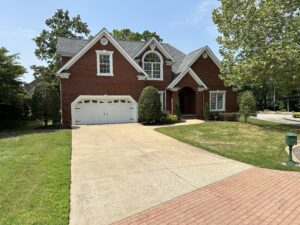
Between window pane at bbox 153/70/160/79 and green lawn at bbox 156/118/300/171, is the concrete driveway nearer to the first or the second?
green lawn at bbox 156/118/300/171

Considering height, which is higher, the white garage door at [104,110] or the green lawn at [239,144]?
the white garage door at [104,110]

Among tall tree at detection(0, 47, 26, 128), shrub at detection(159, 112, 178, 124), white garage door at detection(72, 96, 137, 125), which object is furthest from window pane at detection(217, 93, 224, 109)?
tall tree at detection(0, 47, 26, 128)

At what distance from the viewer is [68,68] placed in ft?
66.8

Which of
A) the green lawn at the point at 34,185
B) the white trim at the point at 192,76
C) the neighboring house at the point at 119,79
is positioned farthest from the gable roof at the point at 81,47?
the green lawn at the point at 34,185

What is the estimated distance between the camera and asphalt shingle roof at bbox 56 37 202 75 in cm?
2217

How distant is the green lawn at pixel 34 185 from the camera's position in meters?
4.68

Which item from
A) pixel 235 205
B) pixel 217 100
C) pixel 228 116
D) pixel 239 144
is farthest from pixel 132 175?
pixel 217 100

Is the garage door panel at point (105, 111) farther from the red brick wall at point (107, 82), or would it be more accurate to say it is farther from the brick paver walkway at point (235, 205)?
the brick paver walkway at point (235, 205)

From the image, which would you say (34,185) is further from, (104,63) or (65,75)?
(104,63)

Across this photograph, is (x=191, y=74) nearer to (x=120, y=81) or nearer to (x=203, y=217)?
(x=120, y=81)

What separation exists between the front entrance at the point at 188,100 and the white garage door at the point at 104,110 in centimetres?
616

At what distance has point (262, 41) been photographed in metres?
17.3

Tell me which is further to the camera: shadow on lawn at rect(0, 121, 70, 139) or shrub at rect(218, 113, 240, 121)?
shrub at rect(218, 113, 240, 121)

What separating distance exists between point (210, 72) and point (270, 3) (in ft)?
35.0
